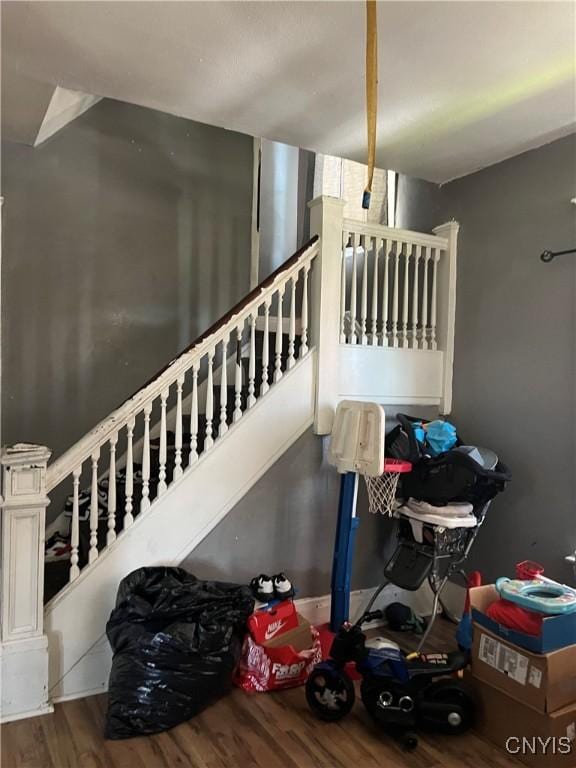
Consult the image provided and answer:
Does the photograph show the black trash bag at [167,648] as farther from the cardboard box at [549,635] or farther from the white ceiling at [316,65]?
the white ceiling at [316,65]

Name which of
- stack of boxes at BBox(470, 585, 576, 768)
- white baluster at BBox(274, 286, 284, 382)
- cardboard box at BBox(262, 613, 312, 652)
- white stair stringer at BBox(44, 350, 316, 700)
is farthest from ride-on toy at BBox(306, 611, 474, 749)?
white baluster at BBox(274, 286, 284, 382)

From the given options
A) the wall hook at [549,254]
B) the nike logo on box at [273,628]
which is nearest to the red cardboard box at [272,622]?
the nike logo on box at [273,628]

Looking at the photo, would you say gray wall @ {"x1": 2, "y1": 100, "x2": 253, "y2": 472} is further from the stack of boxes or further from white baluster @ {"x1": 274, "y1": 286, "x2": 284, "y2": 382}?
the stack of boxes

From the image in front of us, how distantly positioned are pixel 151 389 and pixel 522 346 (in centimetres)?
199

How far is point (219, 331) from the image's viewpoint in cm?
274

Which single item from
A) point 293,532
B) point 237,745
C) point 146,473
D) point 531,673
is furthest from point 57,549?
point 531,673

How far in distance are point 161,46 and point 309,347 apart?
1547 millimetres

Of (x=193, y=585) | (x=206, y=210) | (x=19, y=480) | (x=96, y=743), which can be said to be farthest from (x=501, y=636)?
(x=206, y=210)

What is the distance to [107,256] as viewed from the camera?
3.57 meters

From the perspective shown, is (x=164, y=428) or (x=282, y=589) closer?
(x=164, y=428)

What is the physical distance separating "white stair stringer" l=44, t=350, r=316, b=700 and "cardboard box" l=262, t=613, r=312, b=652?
1.88 ft

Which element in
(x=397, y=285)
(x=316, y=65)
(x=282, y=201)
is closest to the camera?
(x=316, y=65)

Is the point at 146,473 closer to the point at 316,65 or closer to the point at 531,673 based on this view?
the point at 531,673

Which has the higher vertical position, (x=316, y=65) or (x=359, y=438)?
(x=316, y=65)
